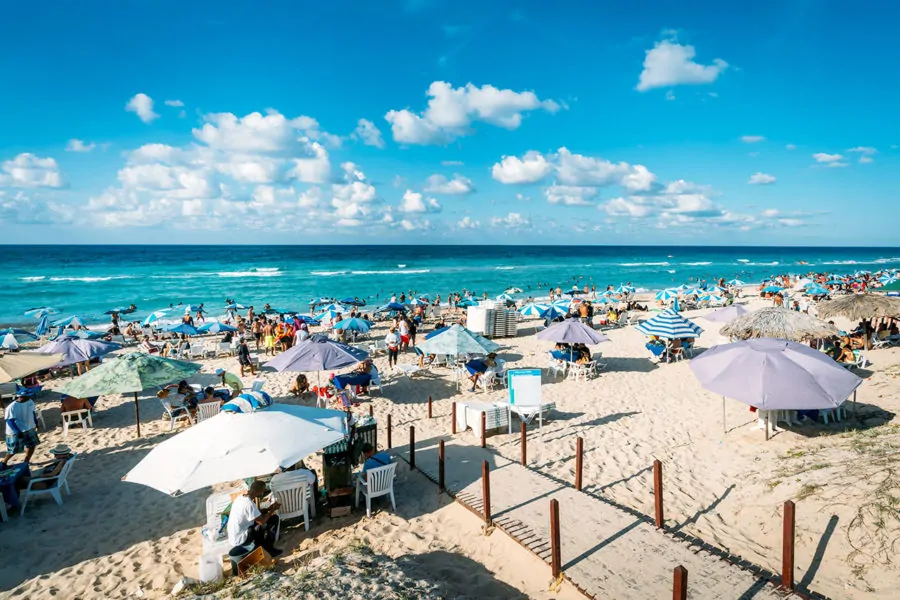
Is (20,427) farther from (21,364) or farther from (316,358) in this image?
(316,358)

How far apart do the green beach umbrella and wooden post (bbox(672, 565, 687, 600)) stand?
886cm

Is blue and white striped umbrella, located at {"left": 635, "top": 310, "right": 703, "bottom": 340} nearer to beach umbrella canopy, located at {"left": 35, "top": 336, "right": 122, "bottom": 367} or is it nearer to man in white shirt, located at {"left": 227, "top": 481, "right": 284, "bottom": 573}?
man in white shirt, located at {"left": 227, "top": 481, "right": 284, "bottom": 573}

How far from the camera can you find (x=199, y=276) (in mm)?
62250

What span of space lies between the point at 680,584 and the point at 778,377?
4.74m

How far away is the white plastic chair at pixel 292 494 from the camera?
6.23 metres

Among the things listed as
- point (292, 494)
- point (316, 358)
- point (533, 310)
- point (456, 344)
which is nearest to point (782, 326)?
point (456, 344)

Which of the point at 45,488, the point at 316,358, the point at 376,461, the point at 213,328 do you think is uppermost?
the point at 316,358

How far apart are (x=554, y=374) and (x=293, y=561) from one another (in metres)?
9.88

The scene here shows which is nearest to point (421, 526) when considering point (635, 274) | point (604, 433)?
point (604, 433)

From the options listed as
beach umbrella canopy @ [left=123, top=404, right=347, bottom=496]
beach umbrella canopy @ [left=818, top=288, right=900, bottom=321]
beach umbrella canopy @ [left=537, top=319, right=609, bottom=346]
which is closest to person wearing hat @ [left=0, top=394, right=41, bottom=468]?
beach umbrella canopy @ [left=123, top=404, right=347, bottom=496]

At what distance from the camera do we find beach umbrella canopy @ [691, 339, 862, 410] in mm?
7176

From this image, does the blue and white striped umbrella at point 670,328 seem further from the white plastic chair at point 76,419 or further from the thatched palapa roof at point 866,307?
the white plastic chair at point 76,419

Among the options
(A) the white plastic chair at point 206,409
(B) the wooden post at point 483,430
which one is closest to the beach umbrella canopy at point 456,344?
(B) the wooden post at point 483,430

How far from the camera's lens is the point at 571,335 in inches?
529
